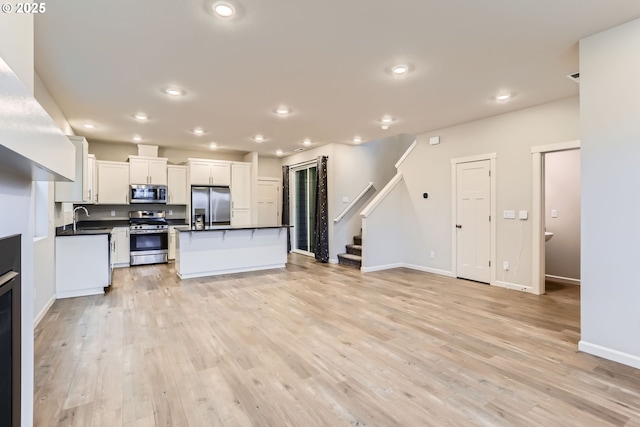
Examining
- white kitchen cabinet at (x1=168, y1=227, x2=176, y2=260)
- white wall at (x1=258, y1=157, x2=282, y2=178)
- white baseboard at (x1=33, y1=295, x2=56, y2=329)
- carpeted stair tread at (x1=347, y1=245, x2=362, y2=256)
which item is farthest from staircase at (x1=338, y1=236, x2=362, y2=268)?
white baseboard at (x1=33, y1=295, x2=56, y2=329)

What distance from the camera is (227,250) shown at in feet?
19.3

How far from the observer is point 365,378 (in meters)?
2.30

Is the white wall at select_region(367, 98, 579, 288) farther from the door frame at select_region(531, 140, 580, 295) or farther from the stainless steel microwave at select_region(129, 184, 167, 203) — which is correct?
the stainless steel microwave at select_region(129, 184, 167, 203)

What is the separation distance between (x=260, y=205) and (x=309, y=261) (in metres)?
2.52

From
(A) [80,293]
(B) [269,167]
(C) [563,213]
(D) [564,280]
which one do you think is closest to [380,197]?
(C) [563,213]

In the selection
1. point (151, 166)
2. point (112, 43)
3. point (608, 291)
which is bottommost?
point (608, 291)

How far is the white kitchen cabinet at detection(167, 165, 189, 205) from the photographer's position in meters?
7.41

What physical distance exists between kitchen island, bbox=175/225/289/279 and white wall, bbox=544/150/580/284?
487 centimetres

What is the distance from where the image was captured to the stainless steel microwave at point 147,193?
6.84m

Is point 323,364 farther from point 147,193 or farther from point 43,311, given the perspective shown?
point 147,193

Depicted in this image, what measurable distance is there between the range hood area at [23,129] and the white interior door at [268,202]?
769 centimetres

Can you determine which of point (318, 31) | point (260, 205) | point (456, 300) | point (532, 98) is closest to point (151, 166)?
point (260, 205)

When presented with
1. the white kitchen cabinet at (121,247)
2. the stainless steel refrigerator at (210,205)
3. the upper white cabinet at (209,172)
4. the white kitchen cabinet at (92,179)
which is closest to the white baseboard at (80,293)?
the white kitchen cabinet at (92,179)

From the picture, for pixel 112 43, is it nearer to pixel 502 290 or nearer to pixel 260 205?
pixel 502 290
